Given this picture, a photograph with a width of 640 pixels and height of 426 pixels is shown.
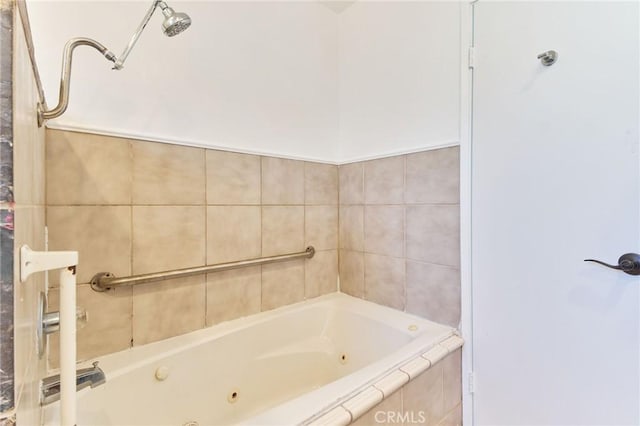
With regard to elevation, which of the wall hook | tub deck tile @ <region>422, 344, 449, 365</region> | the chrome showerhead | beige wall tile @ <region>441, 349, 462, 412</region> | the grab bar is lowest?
beige wall tile @ <region>441, 349, 462, 412</region>

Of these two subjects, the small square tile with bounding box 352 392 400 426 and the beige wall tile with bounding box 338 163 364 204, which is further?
the beige wall tile with bounding box 338 163 364 204

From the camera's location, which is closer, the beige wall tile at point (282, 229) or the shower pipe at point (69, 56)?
the shower pipe at point (69, 56)

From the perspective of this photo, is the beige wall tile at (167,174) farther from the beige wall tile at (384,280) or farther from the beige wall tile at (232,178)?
the beige wall tile at (384,280)

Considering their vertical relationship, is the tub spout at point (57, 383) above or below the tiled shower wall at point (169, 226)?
below

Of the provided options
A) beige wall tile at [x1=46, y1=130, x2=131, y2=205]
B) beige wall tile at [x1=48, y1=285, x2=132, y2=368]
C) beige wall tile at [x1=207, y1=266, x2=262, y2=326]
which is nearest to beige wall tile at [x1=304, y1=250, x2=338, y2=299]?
beige wall tile at [x1=207, y1=266, x2=262, y2=326]

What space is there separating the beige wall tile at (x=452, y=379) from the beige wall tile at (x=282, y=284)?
0.86m

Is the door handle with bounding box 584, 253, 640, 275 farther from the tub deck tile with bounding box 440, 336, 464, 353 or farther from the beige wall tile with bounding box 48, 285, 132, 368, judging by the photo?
the beige wall tile with bounding box 48, 285, 132, 368

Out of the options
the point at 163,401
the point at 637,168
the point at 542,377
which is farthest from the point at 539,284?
the point at 163,401

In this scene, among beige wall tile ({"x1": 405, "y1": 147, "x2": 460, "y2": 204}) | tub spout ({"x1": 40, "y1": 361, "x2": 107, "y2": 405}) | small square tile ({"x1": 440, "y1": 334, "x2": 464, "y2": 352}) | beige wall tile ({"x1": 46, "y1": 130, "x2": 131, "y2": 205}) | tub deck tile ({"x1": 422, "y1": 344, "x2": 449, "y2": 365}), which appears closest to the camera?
tub spout ({"x1": 40, "y1": 361, "x2": 107, "y2": 405})

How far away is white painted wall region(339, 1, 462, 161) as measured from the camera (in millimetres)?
1437

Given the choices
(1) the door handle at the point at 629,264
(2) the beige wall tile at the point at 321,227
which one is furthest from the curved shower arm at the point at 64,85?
(1) the door handle at the point at 629,264

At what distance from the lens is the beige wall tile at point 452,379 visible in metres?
1.25

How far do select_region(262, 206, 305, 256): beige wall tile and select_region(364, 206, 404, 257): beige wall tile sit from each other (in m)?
0.41

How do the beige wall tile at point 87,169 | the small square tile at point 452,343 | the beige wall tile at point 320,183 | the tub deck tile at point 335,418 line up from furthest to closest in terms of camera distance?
the beige wall tile at point 320,183, the small square tile at point 452,343, the beige wall tile at point 87,169, the tub deck tile at point 335,418
